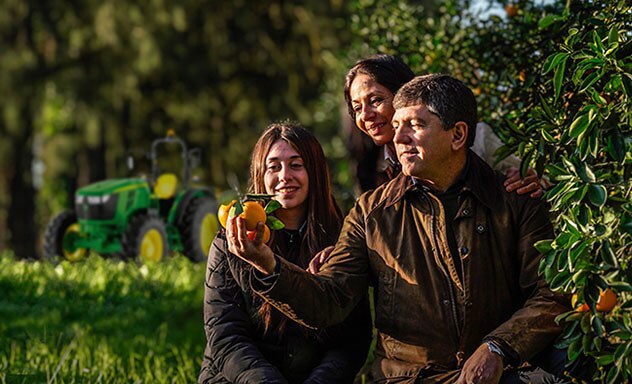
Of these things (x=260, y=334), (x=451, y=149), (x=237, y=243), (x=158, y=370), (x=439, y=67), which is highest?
(x=439, y=67)

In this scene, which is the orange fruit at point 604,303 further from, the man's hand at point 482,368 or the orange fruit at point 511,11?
the orange fruit at point 511,11

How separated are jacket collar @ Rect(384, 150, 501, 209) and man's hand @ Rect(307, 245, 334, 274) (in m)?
0.32

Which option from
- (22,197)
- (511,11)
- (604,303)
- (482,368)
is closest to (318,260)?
(482,368)

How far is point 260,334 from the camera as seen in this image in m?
3.81

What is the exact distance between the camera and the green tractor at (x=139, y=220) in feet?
32.3

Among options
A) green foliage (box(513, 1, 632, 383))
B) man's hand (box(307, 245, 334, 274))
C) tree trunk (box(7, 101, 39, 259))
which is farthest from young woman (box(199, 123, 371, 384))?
tree trunk (box(7, 101, 39, 259))

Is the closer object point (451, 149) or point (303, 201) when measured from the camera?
point (451, 149)

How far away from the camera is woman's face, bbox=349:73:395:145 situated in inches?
159

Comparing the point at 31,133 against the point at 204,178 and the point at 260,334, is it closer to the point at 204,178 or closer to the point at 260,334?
the point at 204,178

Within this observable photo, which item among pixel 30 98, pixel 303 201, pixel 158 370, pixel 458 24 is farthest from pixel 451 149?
pixel 30 98

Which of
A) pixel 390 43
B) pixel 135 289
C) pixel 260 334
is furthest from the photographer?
pixel 135 289

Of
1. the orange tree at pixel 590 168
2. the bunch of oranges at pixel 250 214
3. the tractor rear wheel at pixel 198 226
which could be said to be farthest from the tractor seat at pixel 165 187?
the bunch of oranges at pixel 250 214

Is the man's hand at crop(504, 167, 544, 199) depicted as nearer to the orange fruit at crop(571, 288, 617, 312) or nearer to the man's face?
the man's face

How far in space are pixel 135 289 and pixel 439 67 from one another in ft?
11.1
